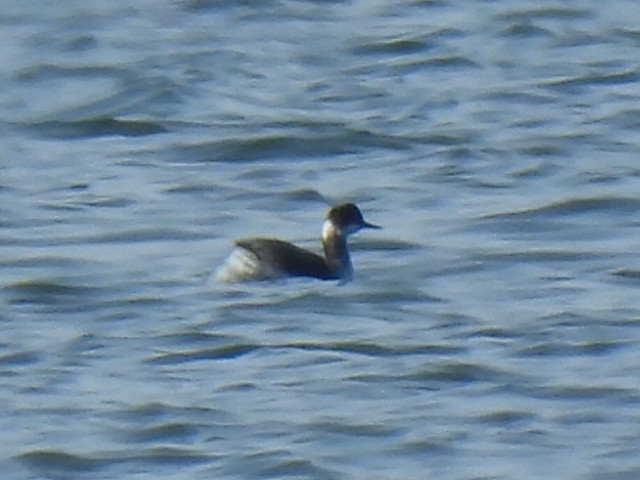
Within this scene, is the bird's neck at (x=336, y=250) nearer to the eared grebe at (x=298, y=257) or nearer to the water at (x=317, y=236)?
the eared grebe at (x=298, y=257)

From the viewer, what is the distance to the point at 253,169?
1597 centimetres

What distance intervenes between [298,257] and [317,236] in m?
1.15

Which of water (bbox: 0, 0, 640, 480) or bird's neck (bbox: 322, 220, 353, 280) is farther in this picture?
bird's neck (bbox: 322, 220, 353, 280)

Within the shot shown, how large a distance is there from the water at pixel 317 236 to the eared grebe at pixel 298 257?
0.31 feet

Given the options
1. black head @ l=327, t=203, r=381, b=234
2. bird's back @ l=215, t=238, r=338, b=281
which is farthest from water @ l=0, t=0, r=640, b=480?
black head @ l=327, t=203, r=381, b=234

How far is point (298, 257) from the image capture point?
13188mm

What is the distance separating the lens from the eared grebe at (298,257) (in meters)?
13.0

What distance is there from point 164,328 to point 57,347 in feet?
1.83

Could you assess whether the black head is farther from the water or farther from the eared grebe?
the water

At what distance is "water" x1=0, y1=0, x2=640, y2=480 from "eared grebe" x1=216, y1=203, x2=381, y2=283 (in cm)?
9

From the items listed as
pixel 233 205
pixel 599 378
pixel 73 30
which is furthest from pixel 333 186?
pixel 73 30

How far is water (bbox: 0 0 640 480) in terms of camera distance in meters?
10.9

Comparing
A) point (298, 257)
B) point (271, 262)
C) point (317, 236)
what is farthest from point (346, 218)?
point (317, 236)

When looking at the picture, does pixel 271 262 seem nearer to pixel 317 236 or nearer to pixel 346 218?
Answer: pixel 346 218
